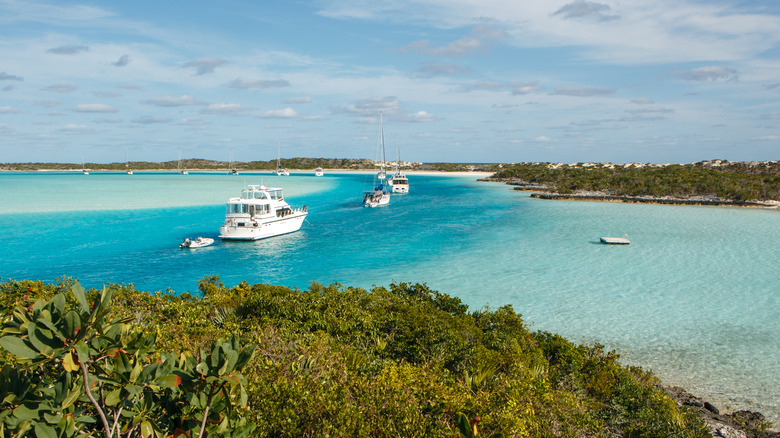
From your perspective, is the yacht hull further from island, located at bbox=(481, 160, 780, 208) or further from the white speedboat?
island, located at bbox=(481, 160, 780, 208)

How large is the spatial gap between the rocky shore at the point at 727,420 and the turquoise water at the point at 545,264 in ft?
2.06

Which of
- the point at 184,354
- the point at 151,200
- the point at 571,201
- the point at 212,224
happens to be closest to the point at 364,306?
the point at 184,354

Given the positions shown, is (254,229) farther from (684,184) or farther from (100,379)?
(684,184)

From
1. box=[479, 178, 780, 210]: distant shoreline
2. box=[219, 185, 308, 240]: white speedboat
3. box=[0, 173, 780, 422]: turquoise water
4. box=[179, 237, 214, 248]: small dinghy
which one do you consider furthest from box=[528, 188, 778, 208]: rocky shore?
box=[179, 237, 214, 248]: small dinghy

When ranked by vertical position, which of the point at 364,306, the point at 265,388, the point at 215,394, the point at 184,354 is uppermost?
the point at 184,354

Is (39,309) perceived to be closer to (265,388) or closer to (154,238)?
(265,388)

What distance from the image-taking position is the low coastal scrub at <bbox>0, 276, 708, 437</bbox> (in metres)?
3.08

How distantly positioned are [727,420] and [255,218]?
30127mm

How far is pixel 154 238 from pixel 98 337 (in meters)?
35.5

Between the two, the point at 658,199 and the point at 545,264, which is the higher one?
the point at 658,199

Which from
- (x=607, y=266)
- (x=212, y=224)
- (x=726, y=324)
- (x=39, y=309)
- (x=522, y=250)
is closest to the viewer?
(x=39, y=309)

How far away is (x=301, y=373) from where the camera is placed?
6277 mm

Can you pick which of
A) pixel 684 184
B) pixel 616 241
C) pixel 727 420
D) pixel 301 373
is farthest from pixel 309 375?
pixel 684 184

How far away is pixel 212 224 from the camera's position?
41812mm
